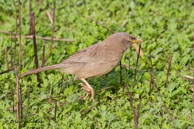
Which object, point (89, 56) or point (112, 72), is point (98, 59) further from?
point (112, 72)

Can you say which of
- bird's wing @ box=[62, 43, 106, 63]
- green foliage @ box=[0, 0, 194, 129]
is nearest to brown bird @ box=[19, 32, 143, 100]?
bird's wing @ box=[62, 43, 106, 63]

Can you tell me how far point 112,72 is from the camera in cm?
673

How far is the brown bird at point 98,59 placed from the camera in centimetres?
573

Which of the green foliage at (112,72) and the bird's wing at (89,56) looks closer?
the green foliage at (112,72)

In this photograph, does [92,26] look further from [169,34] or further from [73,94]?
[73,94]

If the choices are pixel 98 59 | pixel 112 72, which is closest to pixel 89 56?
pixel 98 59

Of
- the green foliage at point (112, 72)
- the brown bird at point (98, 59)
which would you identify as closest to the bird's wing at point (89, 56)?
the brown bird at point (98, 59)

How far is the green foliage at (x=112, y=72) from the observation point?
18.1 ft

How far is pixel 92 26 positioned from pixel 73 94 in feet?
7.17

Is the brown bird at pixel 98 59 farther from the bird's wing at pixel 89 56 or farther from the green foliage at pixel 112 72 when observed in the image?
the green foliage at pixel 112 72

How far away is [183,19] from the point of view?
8.23 metres

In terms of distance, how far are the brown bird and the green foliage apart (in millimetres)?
303

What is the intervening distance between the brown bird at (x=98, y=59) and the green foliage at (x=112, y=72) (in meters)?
0.30

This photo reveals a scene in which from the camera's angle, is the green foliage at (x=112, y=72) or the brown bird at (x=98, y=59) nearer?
the green foliage at (x=112, y=72)
